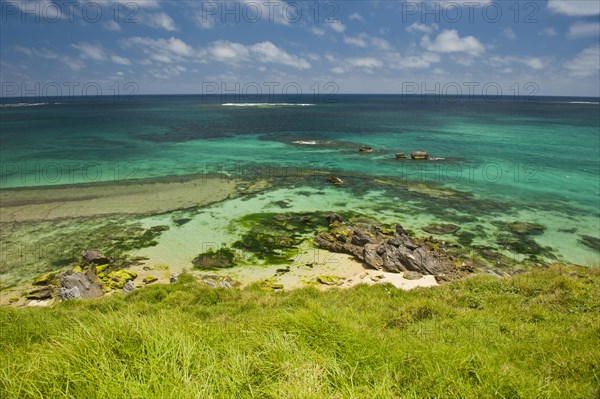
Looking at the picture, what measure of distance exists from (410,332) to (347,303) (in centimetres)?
422

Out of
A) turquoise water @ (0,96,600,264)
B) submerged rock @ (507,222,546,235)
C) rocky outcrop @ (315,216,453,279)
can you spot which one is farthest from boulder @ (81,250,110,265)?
submerged rock @ (507,222,546,235)

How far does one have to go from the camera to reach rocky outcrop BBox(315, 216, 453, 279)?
58.8 ft

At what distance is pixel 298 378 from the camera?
4684 mm

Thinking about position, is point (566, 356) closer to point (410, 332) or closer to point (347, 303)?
point (410, 332)

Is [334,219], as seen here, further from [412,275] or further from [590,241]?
[590,241]

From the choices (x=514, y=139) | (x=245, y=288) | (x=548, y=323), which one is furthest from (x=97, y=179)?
(x=514, y=139)

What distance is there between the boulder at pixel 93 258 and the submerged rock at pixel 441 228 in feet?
67.9

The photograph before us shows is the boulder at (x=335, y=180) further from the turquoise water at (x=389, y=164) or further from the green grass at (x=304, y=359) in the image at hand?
the green grass at (x=304, y=359)

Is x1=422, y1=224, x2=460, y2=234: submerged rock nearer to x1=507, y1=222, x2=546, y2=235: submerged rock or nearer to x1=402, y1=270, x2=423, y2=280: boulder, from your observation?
x1=507, y1=222, x2=546, y2=235: submerged rock

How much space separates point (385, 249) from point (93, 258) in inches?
651

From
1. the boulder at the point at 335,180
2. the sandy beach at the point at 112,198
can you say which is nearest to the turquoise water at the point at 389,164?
the boulder at the point at 335,180

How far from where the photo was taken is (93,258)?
1852 cm

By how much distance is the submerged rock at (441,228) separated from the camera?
23.3 meters

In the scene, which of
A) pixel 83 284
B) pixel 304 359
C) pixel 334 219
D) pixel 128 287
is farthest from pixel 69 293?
pixel 334 219
